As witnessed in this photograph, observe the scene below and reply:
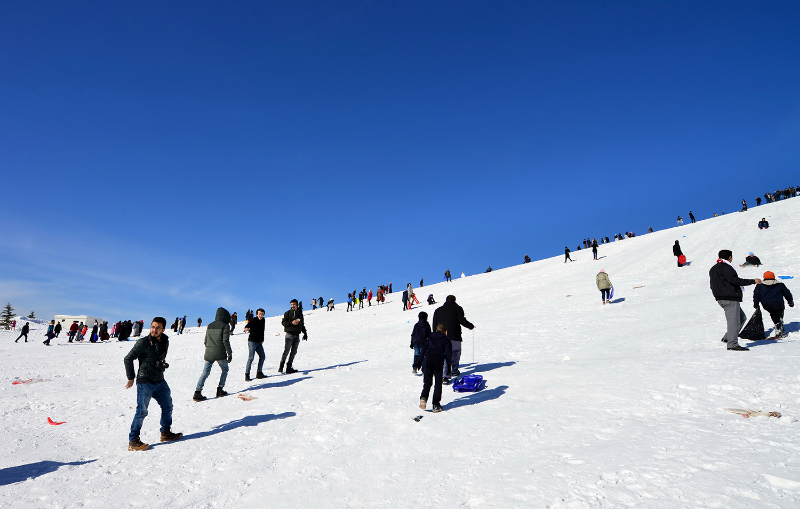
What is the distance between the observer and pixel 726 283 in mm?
9570

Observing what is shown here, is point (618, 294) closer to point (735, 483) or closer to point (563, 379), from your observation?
point (563, 379)

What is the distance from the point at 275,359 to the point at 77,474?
A: 1139cm

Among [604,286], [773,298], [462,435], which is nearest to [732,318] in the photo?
[773,298]

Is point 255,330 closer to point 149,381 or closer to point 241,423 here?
point 241,423

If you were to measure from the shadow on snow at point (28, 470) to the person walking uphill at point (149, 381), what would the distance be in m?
0.68

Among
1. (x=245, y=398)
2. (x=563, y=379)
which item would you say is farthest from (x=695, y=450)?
(x=245, y=398)

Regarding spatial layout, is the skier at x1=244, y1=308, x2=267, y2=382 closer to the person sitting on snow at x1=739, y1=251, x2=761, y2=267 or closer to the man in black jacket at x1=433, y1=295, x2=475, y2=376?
the man in black jacket at x1=433, y1=295, x2=475, y2=376

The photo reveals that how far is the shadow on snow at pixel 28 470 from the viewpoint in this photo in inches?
205

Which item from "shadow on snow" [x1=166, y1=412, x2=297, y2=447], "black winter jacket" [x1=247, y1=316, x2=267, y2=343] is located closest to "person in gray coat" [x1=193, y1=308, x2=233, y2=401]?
"black winter jacket" [x1=247, y1=316, x2=267, y2=343]

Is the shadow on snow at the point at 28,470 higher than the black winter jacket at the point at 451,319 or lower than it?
lower

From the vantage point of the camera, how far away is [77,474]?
17.7 ft

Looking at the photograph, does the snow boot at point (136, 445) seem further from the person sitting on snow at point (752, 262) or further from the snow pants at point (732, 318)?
the person sitting on snow at point (752, 262)

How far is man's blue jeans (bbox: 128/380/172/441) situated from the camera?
638 cm

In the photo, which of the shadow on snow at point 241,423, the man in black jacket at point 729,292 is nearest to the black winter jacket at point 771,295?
the man in black jacket at point 729,292
